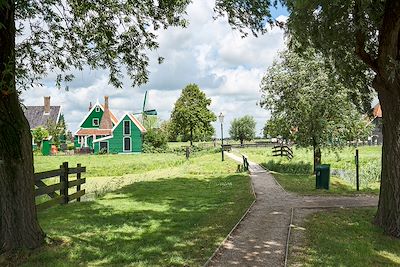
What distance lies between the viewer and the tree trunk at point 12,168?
22.3 feet

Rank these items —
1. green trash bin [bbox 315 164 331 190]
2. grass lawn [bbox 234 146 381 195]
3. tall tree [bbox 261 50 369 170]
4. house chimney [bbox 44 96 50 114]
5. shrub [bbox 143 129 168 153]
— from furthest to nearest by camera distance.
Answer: house chimney [bbox 44 96 50 114] < shrub [bbox 143 129 168 153] < tall tree [bbox 261 50 369 170] < green trash bin [bbox 315 164 331 190] < grass lawn [bbox 234 146 381 195]

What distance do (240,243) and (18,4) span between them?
606 cm

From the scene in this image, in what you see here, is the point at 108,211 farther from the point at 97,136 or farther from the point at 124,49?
the point at 97,136

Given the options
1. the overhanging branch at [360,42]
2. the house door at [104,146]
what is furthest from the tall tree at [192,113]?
the overhanging branch at [360,42]

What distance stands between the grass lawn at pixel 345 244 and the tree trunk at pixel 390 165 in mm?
323

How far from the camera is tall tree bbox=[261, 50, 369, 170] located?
2159cm

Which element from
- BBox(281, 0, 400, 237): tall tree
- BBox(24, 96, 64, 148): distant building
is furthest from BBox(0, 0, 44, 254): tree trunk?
BBox(24, 96, 64, 148): distant building

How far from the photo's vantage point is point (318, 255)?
6.92 m

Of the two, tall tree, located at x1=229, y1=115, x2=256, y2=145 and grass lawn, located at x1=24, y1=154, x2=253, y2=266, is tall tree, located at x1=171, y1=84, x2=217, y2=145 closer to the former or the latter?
tall tree, located at x1=229, y1=115, x2=256, y2=145

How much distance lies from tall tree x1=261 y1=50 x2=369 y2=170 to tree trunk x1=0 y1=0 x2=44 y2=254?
1670 cm

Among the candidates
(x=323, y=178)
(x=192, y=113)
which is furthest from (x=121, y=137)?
(x=323, y=178)

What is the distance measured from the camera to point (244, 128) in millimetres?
95875

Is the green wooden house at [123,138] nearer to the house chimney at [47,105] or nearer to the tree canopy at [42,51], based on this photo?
the house chimney at [47,105]

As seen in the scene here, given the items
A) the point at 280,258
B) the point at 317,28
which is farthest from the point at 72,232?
the point at 317,28
